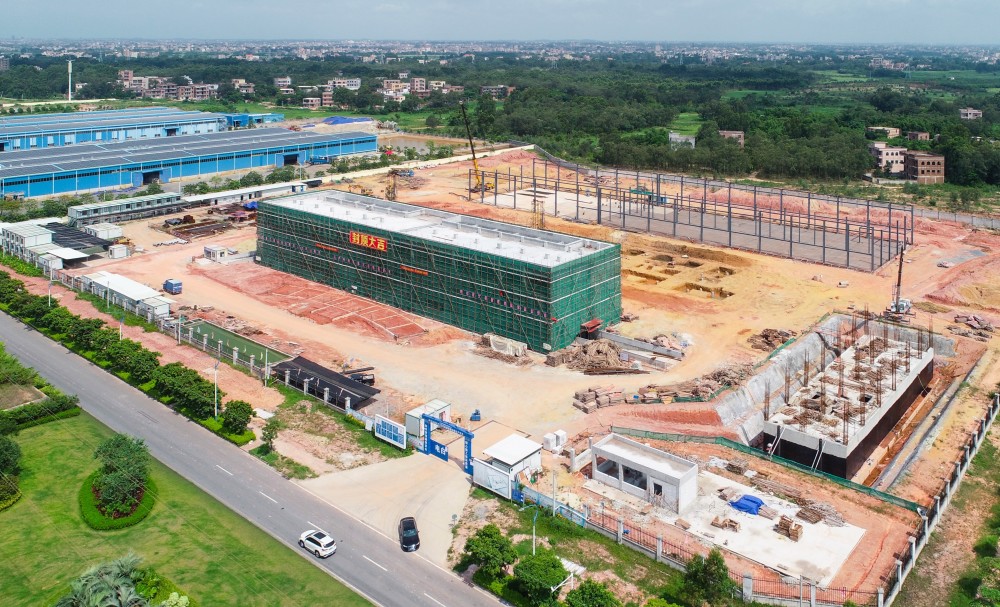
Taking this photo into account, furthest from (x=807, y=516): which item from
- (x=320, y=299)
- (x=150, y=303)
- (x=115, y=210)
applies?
(x=115, y=210)

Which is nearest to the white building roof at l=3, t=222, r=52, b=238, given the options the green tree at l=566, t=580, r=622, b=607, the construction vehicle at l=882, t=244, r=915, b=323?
the green tree at l=566, t=580, r=622, b=607

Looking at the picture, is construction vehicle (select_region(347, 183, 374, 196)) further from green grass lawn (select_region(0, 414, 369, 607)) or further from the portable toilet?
green grass lawn (select_region(0, 414, 369, 607))

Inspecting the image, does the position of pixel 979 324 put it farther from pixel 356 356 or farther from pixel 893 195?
pixel 893 195

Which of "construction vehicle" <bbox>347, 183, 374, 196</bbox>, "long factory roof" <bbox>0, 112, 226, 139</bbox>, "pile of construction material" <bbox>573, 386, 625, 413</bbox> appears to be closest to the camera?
"pile of construction material" <bbox>573, 386, 625, 413</bbox>

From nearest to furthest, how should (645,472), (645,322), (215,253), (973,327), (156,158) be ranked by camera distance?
(645,472)
(973,327)
(645,322)
(215,253)
(156,158)

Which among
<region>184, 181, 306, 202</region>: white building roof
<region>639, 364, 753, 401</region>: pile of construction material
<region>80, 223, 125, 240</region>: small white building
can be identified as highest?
<region>184, 181, 306, 202</region>: white building roof

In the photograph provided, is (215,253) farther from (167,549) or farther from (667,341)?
(167,549)

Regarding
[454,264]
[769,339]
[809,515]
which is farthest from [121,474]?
[769,339]
